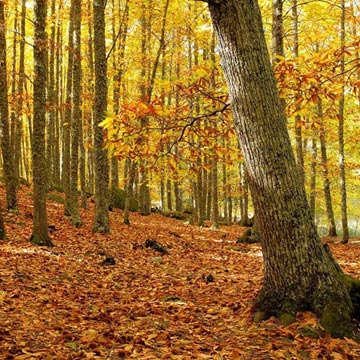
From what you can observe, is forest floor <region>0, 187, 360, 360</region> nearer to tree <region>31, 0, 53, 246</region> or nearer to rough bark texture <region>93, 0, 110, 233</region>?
tree <region>31, 0, 53, 246</region>

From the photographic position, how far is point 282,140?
4.55 metres

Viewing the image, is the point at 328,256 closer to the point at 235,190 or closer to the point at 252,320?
the point at 252,320

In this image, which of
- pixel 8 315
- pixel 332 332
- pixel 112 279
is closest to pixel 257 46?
pixel 332 332

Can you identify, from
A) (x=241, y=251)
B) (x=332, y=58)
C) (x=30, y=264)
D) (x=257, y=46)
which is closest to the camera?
(x=257, y=46)

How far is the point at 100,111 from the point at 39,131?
11.7 feet

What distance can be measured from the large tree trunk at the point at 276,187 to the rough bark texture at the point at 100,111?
836 cm

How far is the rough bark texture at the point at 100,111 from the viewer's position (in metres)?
12.2

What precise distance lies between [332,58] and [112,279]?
5296 millimetres

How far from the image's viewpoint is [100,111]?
492 inches

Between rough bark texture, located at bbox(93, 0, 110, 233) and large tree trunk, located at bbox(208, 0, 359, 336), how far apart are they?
836cm

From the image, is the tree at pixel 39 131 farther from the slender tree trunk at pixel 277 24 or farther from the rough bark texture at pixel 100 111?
the slender tree trunk at pixel 277 24

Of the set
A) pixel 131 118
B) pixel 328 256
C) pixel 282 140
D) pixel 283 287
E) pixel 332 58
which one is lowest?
pixel 283 287

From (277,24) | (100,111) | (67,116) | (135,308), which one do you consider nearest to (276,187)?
(135,308)

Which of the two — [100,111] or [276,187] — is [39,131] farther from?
[276,187]
